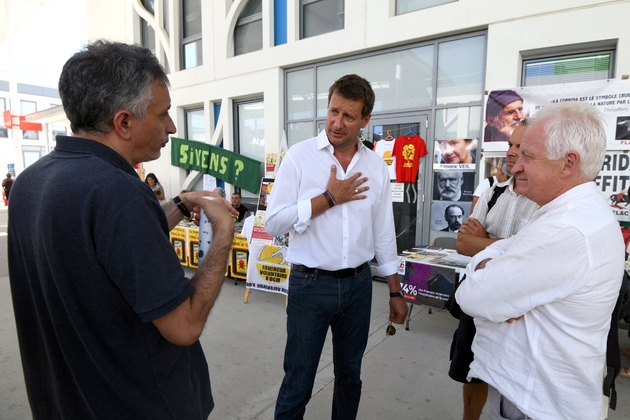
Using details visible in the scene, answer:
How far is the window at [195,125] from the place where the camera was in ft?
25.0

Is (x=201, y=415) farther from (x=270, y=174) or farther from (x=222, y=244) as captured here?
(x=270, y=174)

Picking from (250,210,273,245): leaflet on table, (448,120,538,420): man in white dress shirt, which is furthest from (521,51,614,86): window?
(250,210,273,245): leaflet on table

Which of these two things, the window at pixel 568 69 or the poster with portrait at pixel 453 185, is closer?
the window at pixel 568 69

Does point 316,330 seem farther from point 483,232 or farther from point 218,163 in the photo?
point 218,163

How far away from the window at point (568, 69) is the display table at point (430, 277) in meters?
2.46

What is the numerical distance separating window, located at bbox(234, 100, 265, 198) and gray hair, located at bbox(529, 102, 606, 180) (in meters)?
5.87

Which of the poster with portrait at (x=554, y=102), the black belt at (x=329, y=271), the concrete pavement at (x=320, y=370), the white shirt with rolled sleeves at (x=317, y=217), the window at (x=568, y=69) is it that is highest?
the window at (x=568, y=69)

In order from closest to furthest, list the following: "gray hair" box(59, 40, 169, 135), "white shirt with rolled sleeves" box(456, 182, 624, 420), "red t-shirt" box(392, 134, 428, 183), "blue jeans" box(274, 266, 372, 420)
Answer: "gray hair" box(59, 40, 169, 135) < "white shirt with rolled sleeves" box(456, 182, 624, 420) < "blue jeans" box(274, 266, 372, 420) < "red t-shirt" box(392, 134, 428, 183)

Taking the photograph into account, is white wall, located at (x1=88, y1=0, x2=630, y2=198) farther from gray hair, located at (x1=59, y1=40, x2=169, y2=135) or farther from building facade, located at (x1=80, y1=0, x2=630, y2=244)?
gray hair, located at (x1=59, y1=40, x2=169, y2=135)

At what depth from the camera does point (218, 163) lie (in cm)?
687

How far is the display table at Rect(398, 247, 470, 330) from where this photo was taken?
10.5ft

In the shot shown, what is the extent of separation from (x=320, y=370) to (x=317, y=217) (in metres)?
1.68

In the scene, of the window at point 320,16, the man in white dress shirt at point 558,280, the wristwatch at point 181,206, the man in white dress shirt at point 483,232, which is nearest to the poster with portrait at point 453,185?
the man in white dress shirt at point 483,232

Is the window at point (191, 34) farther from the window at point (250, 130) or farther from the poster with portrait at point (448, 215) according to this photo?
the poster with portrait at point (448, 215)
